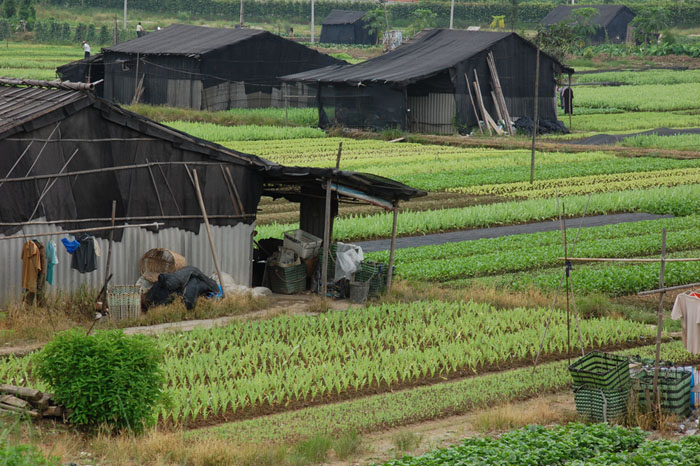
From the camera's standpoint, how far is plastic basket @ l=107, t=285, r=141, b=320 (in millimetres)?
19578

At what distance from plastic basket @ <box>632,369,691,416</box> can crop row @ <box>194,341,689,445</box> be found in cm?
172

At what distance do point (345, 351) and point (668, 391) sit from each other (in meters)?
5.62

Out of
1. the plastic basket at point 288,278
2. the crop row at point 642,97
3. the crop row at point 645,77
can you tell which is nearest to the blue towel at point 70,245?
the plastic basket at point 288,278

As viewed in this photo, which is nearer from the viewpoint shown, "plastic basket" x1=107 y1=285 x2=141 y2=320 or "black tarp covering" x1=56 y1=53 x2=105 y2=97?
"plastic basket" x1=107 y1=285 x2=141 y2=320

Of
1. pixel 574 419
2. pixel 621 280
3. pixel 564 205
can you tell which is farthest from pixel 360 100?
pixel 574 419

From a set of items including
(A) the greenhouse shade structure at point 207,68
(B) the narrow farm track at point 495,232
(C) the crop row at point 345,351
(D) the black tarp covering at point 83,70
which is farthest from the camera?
(D) the black tarp covering at point 83,70

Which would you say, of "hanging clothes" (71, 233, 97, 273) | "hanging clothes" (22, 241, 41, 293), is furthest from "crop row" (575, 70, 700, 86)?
"hanging clothes" (22, 241, 41, 293)

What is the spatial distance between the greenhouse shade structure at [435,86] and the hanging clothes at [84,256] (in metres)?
35.4

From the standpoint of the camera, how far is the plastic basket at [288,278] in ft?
75.3

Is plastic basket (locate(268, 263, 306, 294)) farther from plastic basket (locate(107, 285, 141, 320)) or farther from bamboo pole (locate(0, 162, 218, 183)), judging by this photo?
plastic basket (locate(107, 285, 141, 320))

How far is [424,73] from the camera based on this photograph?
180 ft

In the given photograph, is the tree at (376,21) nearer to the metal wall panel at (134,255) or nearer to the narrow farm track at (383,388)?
the metal wall panel at (134,255)

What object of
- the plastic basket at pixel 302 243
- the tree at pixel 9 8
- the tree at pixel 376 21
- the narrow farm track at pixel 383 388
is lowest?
the narrow farm track at pixel 383 388

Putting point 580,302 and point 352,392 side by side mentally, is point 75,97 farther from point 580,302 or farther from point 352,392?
point 580,302
